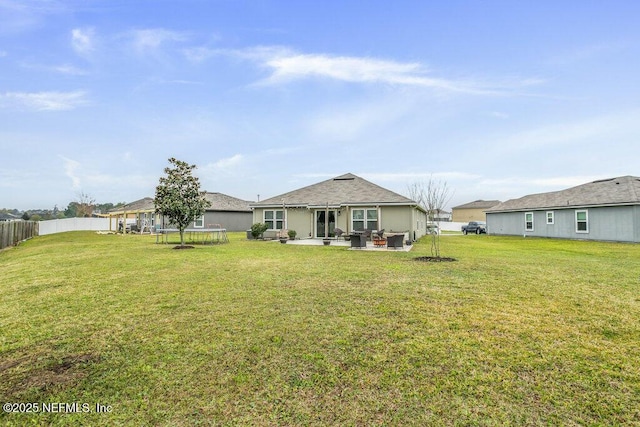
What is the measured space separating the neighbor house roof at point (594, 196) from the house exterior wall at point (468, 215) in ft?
128

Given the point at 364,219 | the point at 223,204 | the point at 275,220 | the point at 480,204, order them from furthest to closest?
the point at 480,204
the point at 223,204
the point at 275,220
the point at 364,219

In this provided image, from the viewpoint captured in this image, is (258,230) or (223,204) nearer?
(258,230)

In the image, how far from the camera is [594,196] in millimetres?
22109

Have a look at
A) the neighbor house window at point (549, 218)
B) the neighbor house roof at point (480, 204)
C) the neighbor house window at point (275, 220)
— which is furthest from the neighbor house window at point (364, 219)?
the neighbor house roof at point (480, 204)

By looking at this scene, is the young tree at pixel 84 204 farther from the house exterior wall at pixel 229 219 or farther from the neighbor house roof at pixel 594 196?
the neighbor house roof at pixel 594 196

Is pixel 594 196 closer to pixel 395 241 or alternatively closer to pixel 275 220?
pixel 395 241

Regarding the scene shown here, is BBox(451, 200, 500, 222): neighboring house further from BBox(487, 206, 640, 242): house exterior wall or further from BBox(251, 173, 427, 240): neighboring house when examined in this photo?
→ BBox(251, 173, 427, 240): neighboring house

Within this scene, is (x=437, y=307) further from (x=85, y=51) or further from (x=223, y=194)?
(x=223, y=194)

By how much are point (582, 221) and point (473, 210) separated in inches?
1839

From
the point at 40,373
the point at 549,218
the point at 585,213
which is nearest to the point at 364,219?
the point at 585,213

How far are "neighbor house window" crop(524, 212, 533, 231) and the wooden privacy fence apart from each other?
37804mm

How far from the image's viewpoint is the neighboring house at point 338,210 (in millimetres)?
19625

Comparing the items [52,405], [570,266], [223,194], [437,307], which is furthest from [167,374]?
[223,194]

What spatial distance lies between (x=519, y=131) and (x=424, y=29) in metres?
9.19
